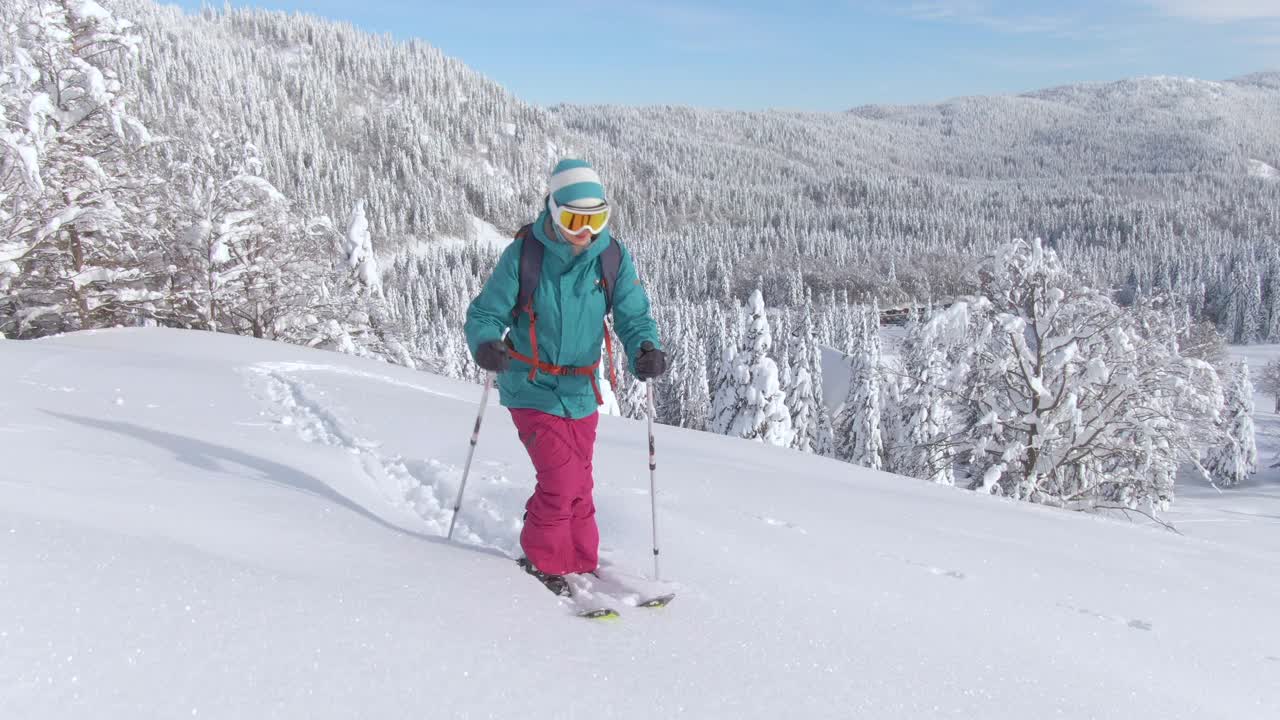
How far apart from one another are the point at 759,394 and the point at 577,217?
27548mm

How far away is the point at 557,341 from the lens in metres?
3.70

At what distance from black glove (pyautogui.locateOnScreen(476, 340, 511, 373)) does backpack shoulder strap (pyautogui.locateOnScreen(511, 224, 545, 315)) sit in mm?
254

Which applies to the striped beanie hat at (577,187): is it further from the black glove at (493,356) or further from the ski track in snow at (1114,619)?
the ski track in snow at (1114,619)

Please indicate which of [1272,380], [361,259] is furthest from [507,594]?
[1272,380]

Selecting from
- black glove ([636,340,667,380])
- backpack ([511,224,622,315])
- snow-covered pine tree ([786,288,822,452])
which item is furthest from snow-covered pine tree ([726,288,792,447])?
backpack ([511,224,622,315])

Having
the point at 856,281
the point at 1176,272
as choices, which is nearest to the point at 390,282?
the point at 856,281

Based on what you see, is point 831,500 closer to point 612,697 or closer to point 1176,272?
point 612,697

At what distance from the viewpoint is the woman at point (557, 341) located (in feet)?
11.9

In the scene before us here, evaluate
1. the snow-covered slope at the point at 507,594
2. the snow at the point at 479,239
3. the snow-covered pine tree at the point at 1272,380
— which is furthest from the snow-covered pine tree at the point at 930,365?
the snow at the point at 479,239

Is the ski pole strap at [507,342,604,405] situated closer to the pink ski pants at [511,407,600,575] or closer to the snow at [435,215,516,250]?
the pink ski pants at [511,407,600,575]

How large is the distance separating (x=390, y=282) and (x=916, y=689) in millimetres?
127240

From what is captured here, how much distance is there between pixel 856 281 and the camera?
143 meters

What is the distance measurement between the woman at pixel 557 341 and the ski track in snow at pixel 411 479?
1.67ft

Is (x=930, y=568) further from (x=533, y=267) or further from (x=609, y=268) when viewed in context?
(x=533, y=267)
